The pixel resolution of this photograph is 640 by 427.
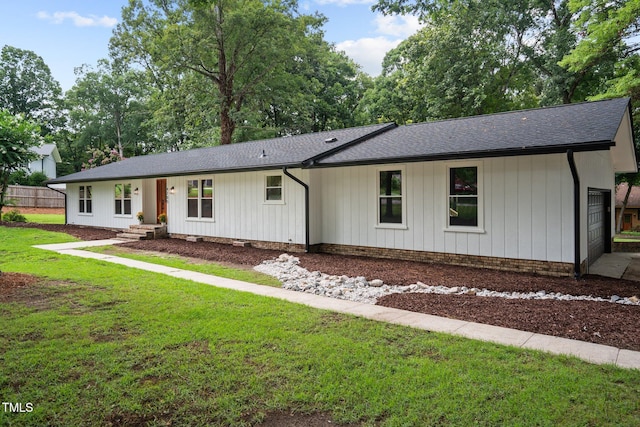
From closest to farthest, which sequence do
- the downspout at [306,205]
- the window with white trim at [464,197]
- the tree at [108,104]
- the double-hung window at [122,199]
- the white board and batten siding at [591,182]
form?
the white board and batten siding at [591,182]
the window with white trim at [464,197]
the downspout at [306,205]
the double-hung window at [122,199]
the tree at [108,104]

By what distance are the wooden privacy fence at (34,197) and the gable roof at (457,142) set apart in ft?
64.6

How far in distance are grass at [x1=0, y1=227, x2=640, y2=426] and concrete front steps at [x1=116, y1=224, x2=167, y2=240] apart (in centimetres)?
1007

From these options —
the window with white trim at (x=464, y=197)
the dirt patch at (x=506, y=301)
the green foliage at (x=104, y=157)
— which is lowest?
the dirt patch at (x=506, y=301)

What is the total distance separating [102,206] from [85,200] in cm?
186

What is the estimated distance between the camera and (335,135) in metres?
14.3

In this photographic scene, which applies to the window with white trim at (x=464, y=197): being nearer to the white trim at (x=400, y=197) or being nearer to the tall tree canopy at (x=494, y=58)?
the white trim at (x=400, y=197)

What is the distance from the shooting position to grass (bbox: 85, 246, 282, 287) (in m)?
8.16

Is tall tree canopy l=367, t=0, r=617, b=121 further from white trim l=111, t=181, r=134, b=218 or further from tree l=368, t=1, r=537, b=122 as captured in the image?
white trim l=111, t=181, r=134, b=218

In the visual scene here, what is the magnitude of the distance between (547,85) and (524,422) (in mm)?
21572

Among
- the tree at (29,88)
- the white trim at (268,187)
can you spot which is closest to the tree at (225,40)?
the white trim at (268,187)

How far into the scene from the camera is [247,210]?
43.4 ft

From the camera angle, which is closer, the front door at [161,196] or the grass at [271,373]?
the grass at [271,373]

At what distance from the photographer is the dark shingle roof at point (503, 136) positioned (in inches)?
298

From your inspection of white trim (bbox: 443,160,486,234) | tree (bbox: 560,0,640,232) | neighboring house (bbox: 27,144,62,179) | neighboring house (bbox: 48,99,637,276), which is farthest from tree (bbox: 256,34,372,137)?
neighboring house (bbox: 27,144,62,179)
